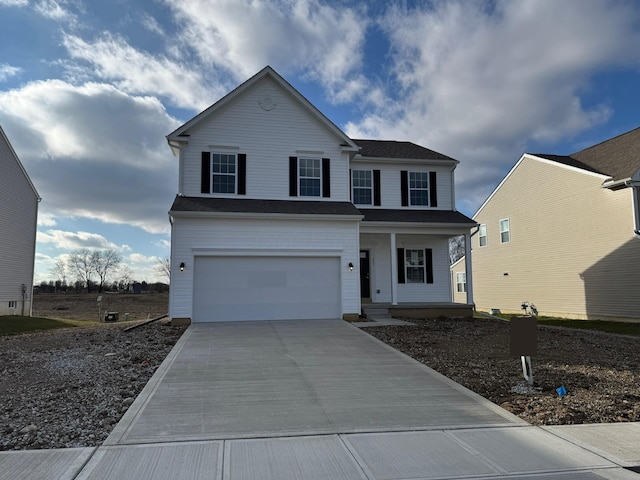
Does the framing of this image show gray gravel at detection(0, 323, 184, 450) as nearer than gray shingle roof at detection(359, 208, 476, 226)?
Yes

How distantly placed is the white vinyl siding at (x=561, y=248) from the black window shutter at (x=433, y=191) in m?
6.74

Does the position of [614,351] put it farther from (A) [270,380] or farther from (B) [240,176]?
(B) [240,176]

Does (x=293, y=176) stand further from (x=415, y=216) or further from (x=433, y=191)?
(x=433, y=191)

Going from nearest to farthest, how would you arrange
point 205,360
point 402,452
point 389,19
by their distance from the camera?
point 402,452
point 205,360
point 389,19

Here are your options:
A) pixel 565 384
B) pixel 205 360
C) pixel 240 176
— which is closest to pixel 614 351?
pixel 565 384

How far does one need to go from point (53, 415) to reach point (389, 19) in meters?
13.1

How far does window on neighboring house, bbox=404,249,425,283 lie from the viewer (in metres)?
18.7

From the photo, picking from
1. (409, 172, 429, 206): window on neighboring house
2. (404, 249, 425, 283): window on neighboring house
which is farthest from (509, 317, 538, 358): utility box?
(409, 172, 429, 206): window on neighboring house

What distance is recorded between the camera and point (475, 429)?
17.2 feet

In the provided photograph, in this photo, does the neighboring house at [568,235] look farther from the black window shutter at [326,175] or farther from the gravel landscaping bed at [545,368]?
the black window shutter at [326,175]

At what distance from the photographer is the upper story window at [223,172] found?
1560cm

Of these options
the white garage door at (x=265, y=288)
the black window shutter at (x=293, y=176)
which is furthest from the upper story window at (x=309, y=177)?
the white garage door at (x=265, y=288)

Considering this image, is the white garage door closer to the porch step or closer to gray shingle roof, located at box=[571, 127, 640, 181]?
the porch step

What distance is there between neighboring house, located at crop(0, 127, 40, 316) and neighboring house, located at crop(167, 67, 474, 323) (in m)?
11.9
